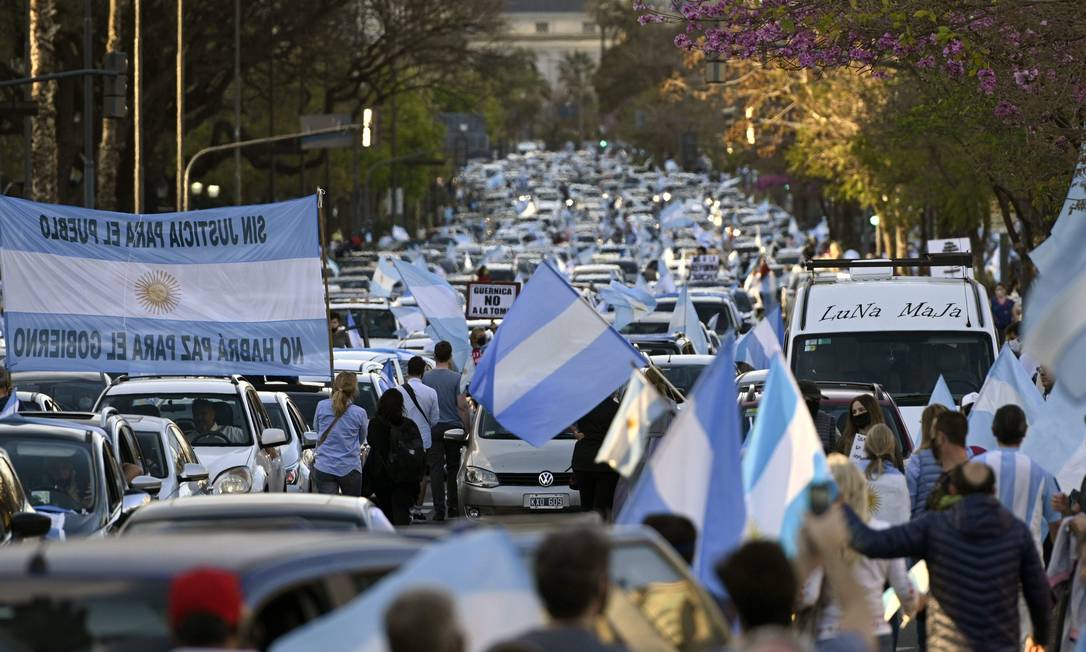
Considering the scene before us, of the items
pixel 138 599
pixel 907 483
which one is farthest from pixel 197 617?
pixel 907 483

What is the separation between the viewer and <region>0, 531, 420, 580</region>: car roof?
5.64 m

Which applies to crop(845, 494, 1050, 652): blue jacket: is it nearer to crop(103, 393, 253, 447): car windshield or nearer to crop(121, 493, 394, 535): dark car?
crop(121, 493, 394, 535): dark car

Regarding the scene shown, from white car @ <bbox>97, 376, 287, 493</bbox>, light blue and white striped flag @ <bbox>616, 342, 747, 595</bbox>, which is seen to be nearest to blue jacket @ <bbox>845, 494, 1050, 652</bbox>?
light blue and white striped flag @ <bbox>616, 342, 747, 595</bbox>

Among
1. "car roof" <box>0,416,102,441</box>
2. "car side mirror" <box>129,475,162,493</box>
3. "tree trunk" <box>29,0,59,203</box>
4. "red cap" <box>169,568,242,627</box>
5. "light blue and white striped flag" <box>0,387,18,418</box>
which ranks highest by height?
"tree trunk" <box>29,0,59,203</box>

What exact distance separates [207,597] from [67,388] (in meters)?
17.0

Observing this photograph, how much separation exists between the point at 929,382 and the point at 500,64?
40790mm

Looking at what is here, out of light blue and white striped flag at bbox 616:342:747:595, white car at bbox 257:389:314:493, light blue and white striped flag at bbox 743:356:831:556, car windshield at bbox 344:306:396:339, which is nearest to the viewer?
light blue and white striped flag at bbox 616:342:747:595

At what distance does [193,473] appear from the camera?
48.2 ft

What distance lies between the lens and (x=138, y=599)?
5590 millimetres

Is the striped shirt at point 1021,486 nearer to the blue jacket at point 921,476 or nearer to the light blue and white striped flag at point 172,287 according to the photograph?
the blue jacket at point 921,476

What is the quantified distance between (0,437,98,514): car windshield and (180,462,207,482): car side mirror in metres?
1.49

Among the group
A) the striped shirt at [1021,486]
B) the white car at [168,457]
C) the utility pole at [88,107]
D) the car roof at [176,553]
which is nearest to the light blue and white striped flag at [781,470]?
the striped shirt at [1021,486]

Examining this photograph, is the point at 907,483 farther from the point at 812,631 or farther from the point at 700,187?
the point at 700,187

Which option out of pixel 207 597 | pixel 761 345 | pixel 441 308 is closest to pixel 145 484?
pixel 207 597
